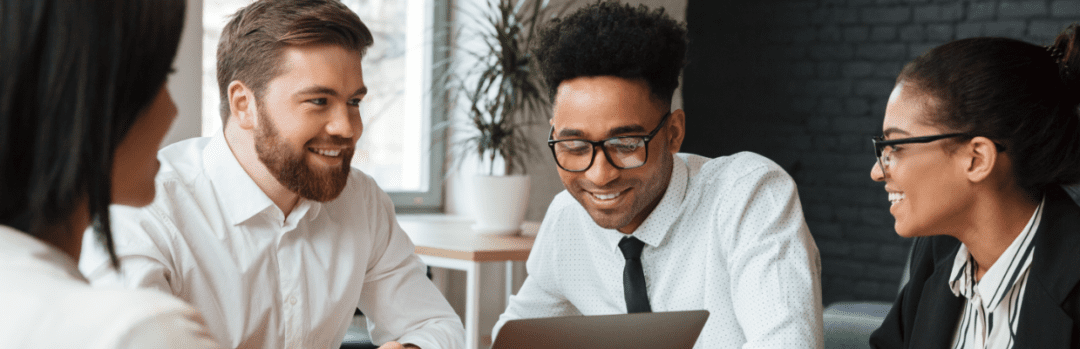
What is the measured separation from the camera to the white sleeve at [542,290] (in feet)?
5.55

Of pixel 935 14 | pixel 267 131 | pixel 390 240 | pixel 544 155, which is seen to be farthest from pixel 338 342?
pixel 935 14

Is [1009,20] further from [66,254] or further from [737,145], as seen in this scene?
[66,254]

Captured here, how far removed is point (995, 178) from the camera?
51.8 inches

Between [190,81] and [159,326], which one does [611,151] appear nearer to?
[159,326]

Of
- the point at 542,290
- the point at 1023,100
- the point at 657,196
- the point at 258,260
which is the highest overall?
the point at 1023,100

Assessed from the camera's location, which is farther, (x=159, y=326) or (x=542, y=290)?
(x=542, y=290)

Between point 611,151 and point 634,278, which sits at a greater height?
point 611,151

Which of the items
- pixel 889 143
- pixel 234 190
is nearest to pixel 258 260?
pixel 234 190

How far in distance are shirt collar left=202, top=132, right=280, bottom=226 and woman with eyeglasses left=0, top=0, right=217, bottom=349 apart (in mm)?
762

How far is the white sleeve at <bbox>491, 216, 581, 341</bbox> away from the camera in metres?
1.69

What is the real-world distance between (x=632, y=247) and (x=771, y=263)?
0.28 m

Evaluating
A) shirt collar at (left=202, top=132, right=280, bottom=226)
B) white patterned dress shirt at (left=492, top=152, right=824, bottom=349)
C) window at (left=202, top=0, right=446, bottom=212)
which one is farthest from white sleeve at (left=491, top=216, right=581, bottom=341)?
window at (left=202, top=0, right=446, bottom=212)

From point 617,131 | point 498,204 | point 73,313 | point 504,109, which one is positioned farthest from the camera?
point 504,109

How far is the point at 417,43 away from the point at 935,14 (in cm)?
256
